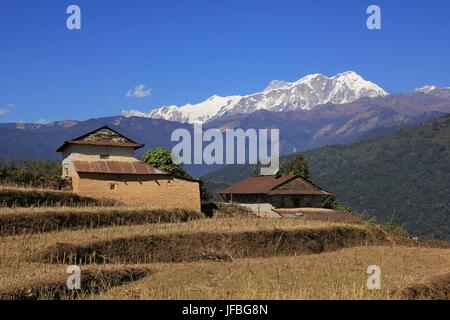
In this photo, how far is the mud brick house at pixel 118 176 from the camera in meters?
44.7

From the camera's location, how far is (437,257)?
3359 cm

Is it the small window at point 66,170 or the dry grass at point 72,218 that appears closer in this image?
the dry grass at point 72,218

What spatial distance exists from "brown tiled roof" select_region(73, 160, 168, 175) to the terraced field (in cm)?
745

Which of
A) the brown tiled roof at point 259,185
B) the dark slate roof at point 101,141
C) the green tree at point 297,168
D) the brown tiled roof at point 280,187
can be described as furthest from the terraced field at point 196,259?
the green tree at point 297,168

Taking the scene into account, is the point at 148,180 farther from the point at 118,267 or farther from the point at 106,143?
the point at 118,267

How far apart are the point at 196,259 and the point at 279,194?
119 feet

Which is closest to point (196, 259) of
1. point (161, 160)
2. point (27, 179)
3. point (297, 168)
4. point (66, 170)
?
point (27, 179)

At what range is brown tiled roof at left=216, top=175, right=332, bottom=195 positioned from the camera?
6551 cm

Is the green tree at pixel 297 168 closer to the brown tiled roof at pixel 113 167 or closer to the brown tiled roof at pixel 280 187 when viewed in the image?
the brown tiled roof at pixel 280 187

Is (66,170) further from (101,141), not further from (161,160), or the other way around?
(161,160)

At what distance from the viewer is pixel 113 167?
46594 mm

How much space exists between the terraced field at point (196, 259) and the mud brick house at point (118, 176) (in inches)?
234

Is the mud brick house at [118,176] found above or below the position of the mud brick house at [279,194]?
above
